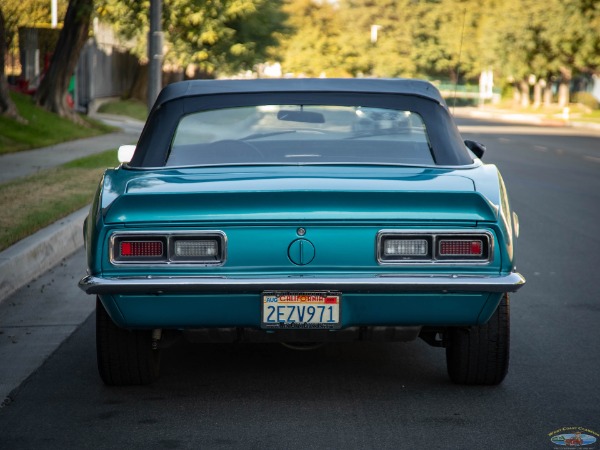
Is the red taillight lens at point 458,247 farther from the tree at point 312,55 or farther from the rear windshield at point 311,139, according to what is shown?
the tree at point 312,55

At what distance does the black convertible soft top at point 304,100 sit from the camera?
5.75m

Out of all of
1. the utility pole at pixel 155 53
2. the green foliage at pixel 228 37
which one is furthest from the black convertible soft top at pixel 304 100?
the green foliage at pixel 228 37

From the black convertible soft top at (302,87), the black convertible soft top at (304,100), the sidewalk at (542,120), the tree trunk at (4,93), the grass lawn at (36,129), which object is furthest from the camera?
the sidewalk at (542,120)

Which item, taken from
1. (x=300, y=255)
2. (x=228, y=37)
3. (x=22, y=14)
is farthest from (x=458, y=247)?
(x=22, y=14)

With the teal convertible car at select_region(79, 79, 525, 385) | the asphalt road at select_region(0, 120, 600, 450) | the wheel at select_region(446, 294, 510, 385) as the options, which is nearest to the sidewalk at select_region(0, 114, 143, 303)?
the asphalt road at select_region(0, 120, 600, 450)

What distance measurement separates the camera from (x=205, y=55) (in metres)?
36.7

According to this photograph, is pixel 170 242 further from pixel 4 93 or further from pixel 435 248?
pixel 4 93

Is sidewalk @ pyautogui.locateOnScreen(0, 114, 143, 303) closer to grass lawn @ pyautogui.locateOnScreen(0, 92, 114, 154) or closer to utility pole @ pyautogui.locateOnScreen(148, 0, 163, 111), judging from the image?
utility pole @ pyautogui.locateOnScreen(148, 0, 163, 111)

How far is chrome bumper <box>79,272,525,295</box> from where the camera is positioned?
15.6ft

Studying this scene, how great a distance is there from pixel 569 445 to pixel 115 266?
2.03m

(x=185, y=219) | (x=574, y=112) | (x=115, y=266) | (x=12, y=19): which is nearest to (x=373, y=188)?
(x=185, y=219)

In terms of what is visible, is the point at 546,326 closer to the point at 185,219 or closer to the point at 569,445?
the point at 569,445

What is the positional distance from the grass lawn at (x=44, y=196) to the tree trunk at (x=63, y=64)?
360 inches

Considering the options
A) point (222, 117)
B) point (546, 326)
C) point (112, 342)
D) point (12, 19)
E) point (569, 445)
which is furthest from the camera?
point (12, 19)
